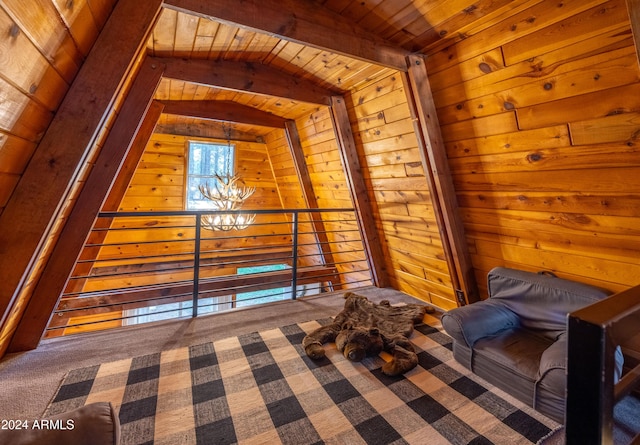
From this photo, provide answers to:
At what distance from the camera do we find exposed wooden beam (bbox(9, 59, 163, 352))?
1.81m

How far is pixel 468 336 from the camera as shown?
165 centimetres

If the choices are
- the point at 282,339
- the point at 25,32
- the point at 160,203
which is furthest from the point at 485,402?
the point at 160,203

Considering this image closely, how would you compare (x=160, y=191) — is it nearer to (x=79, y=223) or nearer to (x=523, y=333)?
(x=79, y=223)

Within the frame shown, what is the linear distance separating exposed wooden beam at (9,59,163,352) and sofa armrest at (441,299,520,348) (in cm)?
248

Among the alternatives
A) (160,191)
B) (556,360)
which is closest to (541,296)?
(556,360)

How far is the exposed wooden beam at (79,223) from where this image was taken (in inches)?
71.1

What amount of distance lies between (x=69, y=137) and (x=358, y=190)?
95.5 inches

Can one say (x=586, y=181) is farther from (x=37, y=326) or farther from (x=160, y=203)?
(x=160, y=203)

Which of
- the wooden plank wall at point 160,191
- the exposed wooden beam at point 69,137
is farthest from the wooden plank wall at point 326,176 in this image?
the exposed wooden beam at point 69,137

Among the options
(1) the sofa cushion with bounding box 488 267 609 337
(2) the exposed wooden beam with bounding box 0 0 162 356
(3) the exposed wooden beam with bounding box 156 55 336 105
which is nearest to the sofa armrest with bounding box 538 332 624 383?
(1) the sofa cushion with bounding box 488 267 609 337

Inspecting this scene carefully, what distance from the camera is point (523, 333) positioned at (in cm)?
173

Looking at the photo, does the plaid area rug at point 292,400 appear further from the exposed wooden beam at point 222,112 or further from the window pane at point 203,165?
the window pane at point 203,165

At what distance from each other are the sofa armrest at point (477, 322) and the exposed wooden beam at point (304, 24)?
1749 millimetres

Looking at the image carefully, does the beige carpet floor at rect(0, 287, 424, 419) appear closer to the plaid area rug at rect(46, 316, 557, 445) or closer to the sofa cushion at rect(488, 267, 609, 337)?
the plaid area rug at rect(46, 316, 557, 445)
